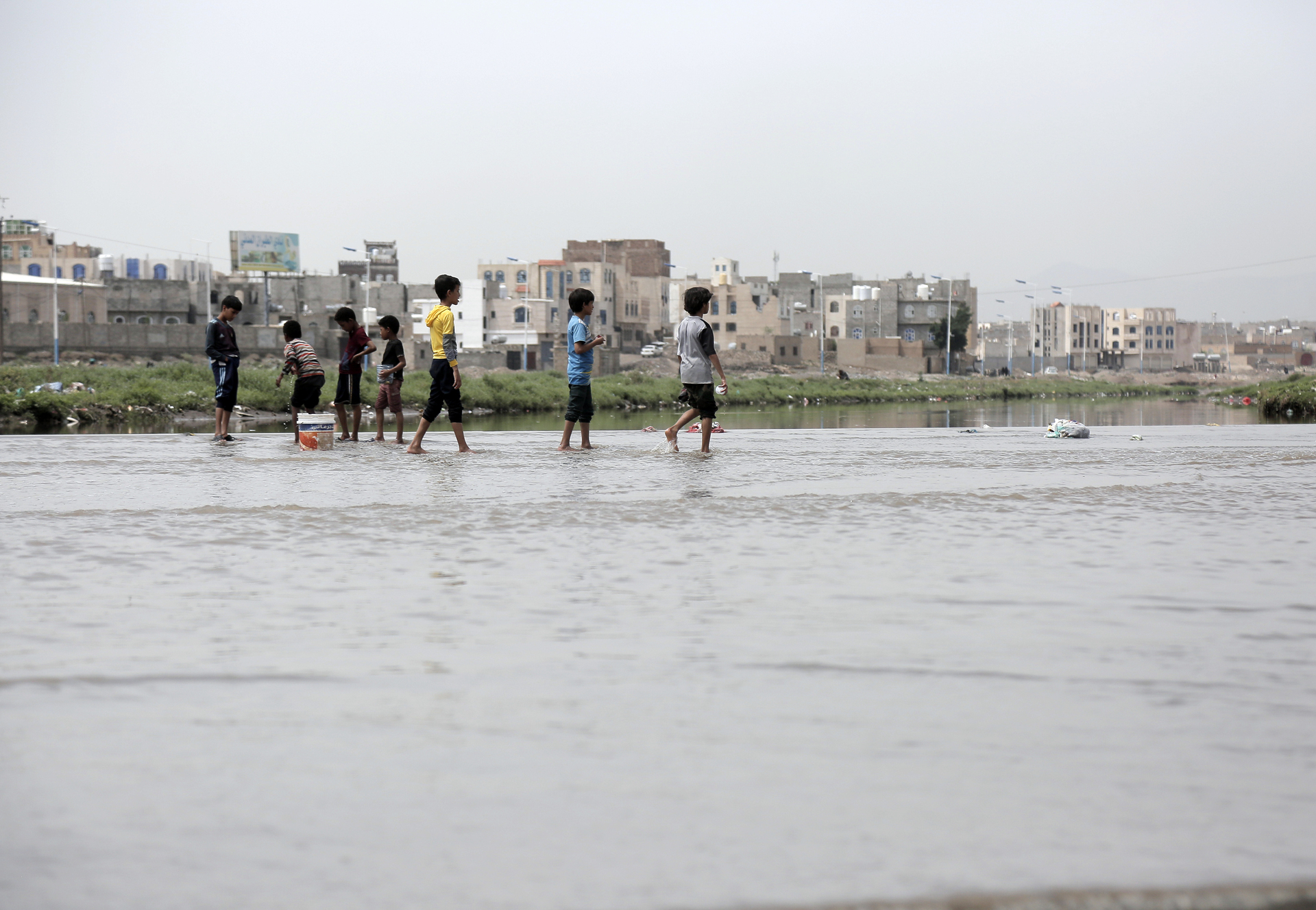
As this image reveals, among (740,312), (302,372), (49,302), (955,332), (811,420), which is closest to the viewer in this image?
(302,372)

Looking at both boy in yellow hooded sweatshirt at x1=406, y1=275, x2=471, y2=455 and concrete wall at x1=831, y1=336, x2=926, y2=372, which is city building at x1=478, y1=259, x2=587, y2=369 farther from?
boy in yellow hooded sweatshirt at x1=406, y1=275, x2=471, y2=455

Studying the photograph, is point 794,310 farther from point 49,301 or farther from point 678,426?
point 678,426

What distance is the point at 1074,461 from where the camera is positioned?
1339 cm

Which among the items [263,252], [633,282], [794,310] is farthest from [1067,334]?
[263,252]

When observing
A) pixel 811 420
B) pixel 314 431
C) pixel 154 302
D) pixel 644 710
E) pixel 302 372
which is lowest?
pixel 811 420

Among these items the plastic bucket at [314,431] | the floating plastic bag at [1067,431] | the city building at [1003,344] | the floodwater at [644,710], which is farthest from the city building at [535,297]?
the floodwater at [644,710]

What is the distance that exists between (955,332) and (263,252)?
6121 centimetres

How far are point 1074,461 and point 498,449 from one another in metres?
6.10

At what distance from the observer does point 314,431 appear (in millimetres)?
14633

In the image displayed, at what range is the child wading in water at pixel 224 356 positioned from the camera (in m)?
15.7

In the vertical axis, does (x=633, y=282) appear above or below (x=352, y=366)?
above

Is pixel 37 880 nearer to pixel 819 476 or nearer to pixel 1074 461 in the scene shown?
pixel 819 476

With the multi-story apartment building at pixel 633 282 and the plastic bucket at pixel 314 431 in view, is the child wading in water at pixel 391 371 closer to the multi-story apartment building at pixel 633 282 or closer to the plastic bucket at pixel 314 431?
the plastic bucket at pixel 314 431

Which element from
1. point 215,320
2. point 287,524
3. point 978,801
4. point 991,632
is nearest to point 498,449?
point 215,320
